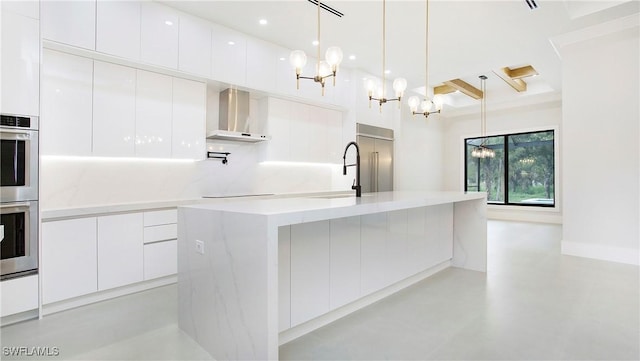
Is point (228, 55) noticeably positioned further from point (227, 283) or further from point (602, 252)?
point (602, 252)

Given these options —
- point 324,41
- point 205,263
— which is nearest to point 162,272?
point 205,263

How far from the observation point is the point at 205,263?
203cm

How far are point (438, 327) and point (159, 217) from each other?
2.71 m

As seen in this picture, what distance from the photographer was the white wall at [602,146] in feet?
13.2

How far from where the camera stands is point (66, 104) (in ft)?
9.57

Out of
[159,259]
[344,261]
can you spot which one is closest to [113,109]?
[159,259]

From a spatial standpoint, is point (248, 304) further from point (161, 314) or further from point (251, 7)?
point (251, 7)

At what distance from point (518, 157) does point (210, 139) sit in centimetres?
743

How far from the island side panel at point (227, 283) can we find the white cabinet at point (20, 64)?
1.54m

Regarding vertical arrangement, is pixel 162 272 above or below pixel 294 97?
below

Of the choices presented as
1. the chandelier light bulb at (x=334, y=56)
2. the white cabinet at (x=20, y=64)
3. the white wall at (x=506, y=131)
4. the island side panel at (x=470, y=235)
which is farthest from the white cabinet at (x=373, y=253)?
the white wall at (x=506, y=131)

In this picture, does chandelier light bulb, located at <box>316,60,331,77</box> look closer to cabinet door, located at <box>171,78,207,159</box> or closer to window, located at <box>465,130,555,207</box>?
cabinet door, located at <box>171,78,207,159</box>

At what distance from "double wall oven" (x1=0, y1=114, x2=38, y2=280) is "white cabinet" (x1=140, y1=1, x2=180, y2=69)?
1.23 m

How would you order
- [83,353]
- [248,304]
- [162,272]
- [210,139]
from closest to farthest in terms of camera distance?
[248,304] < [83,353] < [162,272] < [210,139]
